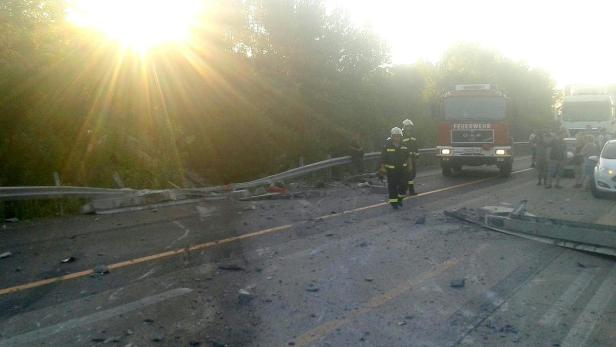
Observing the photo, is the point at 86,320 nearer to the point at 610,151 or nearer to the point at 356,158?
the point at 610,151

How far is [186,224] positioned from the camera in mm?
10070

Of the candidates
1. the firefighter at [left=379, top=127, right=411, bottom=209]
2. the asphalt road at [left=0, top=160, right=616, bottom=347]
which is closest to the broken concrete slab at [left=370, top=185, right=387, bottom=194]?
the firefighter at [left=379, top=127, right=411, bottom=209]

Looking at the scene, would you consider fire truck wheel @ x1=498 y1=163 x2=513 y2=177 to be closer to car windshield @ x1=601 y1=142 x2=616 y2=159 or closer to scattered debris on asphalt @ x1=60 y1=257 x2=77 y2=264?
car windshield @ x1=601 y1=142 x2=616 y2=159

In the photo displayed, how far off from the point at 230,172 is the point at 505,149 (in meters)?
10.6

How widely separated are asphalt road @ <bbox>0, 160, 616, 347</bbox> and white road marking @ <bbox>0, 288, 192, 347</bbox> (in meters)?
0.02

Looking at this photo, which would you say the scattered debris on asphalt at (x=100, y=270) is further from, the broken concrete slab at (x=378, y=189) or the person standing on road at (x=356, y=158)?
the person standing on road at (x=356, y=158)

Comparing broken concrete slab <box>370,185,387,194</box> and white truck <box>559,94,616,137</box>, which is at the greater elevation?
white truck <box>559,94,616,137</box>

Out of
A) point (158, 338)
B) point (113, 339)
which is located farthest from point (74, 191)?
point (158, 338)

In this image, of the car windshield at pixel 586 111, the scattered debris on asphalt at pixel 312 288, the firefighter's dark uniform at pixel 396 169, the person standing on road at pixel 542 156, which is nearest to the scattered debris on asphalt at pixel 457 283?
the scattered debris on asphalt at pixel 312 288

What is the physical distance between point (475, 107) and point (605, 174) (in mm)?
6257

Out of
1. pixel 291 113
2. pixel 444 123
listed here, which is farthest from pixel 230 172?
pixel 444 123

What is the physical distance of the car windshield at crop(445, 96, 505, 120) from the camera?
19.4 m

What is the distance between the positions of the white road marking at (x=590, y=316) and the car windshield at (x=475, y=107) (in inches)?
531

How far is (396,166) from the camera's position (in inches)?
481
